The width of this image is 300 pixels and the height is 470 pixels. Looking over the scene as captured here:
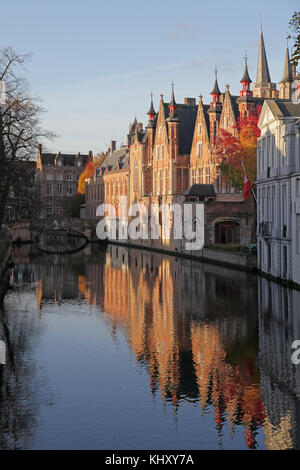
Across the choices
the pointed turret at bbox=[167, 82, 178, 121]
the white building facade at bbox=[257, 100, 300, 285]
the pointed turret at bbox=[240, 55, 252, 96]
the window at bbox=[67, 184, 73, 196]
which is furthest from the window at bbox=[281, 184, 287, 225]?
the window at bbox=[67, 184, 73, 196]

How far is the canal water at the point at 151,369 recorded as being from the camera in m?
14.7

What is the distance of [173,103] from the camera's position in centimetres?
8069

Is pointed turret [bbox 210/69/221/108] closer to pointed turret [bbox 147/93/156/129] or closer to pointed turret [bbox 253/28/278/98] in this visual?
pointed turret [bbox 147/93/156/129]

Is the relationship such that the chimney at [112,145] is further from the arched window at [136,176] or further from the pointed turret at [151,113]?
the pointed turret at [151,113]

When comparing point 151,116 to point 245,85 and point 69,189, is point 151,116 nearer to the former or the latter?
point 245,85

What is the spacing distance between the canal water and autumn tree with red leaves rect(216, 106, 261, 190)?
57.1 ft

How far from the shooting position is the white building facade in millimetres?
38688

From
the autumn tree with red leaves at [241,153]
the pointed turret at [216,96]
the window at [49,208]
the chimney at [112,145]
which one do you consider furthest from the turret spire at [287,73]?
the window at [49,208]

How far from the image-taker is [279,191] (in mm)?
42281

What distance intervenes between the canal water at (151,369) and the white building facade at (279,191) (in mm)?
3119

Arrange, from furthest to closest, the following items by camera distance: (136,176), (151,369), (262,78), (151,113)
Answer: (262,78) < (136,176) < (151,113) < (151,369)

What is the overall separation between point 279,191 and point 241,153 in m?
15.2

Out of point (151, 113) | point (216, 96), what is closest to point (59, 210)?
point (151, 113)

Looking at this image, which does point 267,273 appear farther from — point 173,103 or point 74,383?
point 173,103
